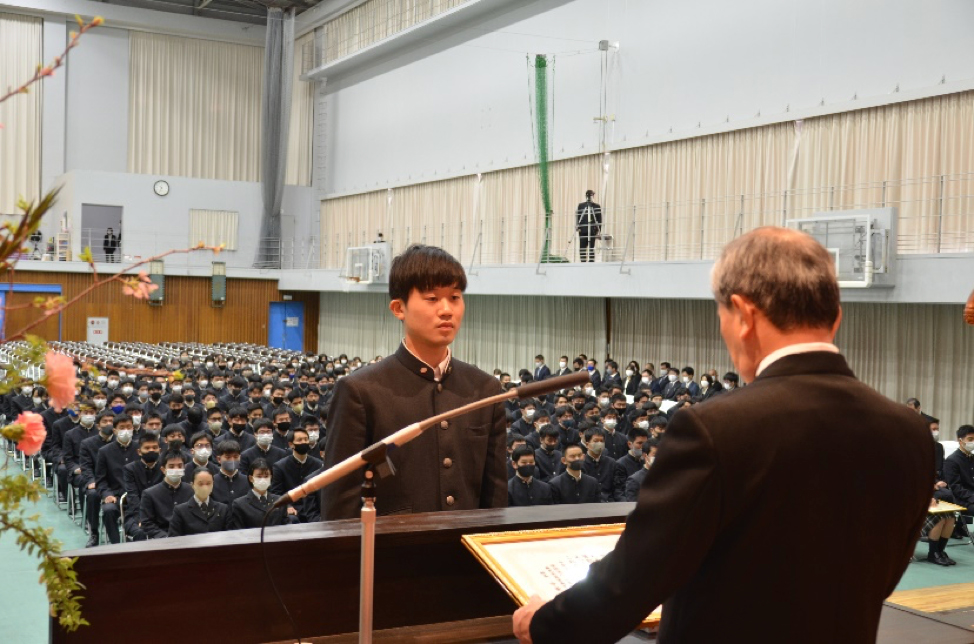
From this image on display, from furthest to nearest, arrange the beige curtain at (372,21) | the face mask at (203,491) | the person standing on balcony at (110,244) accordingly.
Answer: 1. the person standing on balcony at (110,244)
2. the beige curtain at (372,21)
3. the face mask at (203,491)

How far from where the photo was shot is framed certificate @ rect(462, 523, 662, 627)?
5.97ft

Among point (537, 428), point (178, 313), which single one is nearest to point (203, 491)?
point (537, 428)

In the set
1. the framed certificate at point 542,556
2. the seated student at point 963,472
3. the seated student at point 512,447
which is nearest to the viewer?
the framed certificate at point 542,556

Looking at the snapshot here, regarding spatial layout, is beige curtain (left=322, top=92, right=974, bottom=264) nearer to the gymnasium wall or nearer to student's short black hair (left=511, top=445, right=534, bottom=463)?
student's short black hair (left=511, top=445, right=534, bottom=463)

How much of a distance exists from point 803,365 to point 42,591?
24.1 ft

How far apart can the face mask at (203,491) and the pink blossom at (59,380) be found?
6.51 metres

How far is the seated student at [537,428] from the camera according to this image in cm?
1090

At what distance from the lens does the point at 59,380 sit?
154 centimetres

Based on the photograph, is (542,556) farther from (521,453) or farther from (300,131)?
(300,131)

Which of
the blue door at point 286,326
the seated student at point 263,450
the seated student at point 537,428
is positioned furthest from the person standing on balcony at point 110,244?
the seated student at point 263,450

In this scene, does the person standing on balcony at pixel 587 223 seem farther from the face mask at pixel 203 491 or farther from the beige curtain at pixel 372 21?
the face mask at pixel 203 491

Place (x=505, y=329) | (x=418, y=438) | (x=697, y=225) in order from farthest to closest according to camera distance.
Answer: (x=505, y=329) < (x=697, y=225) < (x=418, y=438)

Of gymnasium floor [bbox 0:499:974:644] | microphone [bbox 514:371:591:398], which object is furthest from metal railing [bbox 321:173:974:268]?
microphone [bbox 514:371:591:398]

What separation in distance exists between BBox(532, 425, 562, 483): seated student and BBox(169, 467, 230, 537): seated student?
3453 millimetres
